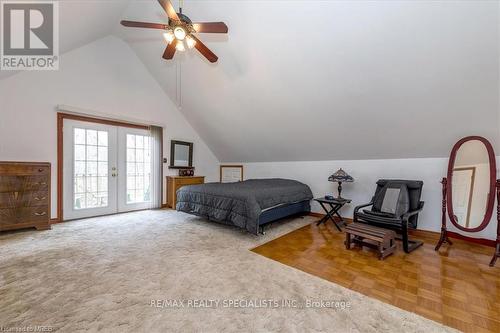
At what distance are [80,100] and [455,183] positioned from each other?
6412 mm

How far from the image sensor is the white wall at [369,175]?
336cm

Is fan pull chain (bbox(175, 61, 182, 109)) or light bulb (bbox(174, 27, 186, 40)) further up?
fan pull chain (bbox(175, 61, 182, 109))

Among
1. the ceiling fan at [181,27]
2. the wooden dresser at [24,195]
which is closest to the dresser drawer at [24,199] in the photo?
the wooden dresser at [24,195]

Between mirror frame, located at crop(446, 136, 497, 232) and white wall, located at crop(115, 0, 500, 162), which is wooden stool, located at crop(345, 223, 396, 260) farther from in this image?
white wall, located at crop(115, 0, 500, 162)

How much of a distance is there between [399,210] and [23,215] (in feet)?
18.2

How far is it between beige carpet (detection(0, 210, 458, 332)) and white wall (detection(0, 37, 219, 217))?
1.50 metres

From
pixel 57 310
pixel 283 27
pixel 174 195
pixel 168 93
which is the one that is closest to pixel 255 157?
pixel 174 195

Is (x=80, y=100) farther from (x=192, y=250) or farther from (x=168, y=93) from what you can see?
(x=192, y=250)

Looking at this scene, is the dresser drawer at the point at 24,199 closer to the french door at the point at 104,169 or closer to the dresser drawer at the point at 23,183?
the dresser drawer at the point at 23,183

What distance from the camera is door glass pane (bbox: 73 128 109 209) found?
158 inches

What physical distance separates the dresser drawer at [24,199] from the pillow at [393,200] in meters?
5.24

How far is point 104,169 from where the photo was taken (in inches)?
172

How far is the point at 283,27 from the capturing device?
2732 mm

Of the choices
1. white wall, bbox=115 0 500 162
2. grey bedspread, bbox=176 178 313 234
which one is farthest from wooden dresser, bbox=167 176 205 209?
white wall, bbox=115 0 500 162
